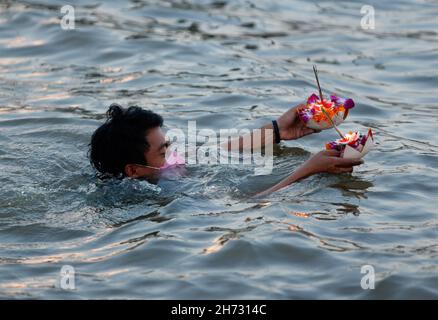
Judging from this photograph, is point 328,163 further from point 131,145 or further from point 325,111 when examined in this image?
point 131,145

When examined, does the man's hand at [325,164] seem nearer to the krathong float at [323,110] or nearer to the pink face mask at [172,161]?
the krathong float at [323,110]

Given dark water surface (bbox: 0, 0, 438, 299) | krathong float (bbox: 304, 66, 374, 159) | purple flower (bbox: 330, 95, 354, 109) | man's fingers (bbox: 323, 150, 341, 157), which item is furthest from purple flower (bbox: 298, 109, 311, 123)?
man's fingers (bbox: 323, 150, 341, 157)

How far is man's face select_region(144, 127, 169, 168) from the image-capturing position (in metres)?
6.42

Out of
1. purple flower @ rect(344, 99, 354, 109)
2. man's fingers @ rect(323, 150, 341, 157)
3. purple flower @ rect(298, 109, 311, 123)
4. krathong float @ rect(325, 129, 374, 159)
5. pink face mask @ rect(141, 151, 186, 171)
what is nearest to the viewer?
krathong float @ rect(325, 129, 374, 159)

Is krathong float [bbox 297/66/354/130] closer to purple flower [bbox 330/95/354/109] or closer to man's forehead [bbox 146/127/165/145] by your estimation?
purple flower [bbox 330/95/354/109]

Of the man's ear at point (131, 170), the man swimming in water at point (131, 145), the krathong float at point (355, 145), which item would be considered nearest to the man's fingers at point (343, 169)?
the man swimming in water at point (131, 145)

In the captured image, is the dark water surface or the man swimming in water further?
the man swimming in water

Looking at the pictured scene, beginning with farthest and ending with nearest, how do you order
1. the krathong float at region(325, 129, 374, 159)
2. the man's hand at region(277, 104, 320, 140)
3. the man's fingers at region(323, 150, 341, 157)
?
the man's hand at region(277, 104, 320, 140) < the man's fingers at region(323, 150, 341, 157) < the krathong float at region(325, 129, 374, 159)

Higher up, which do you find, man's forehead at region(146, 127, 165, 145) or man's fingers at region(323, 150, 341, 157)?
man's forehead at region(146, 127, 165, 145)

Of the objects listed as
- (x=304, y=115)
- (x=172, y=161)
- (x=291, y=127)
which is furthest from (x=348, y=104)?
(x=172, y=161)

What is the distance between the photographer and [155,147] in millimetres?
6445

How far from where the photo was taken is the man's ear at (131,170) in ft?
21.4

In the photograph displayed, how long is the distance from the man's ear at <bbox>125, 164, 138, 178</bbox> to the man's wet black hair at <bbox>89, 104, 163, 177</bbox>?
0.09 ft
